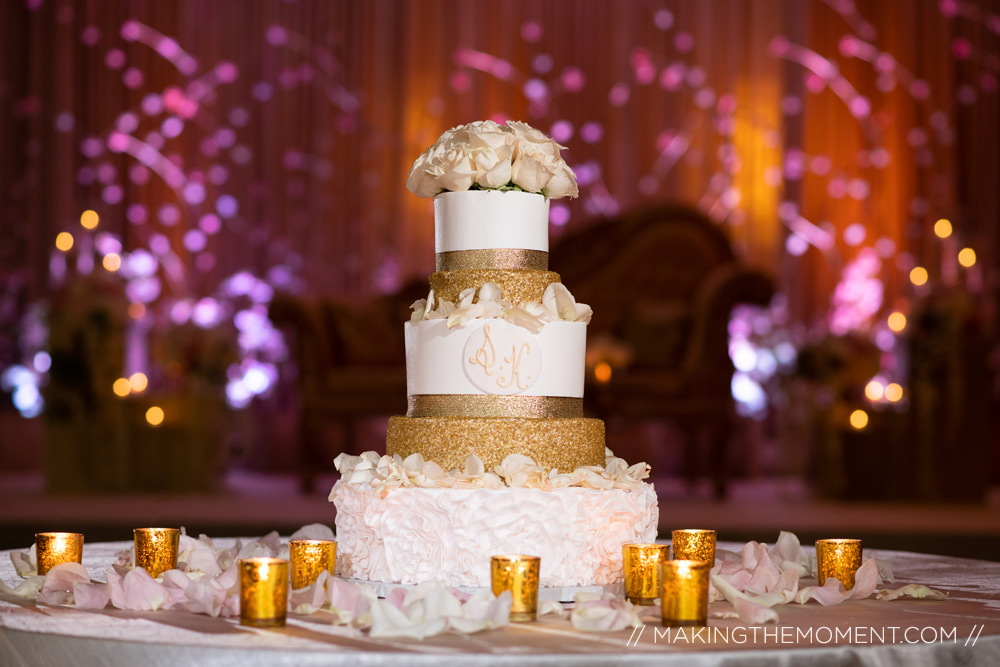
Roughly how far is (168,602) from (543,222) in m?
1.12

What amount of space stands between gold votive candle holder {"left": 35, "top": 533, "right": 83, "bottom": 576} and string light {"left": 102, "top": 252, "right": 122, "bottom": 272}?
6073 millimetres

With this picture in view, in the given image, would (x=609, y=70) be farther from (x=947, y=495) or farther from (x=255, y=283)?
(x=947, y=495)

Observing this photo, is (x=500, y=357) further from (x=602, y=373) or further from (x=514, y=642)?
(x=602, y=373)

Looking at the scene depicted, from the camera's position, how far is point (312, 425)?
643 centimetres

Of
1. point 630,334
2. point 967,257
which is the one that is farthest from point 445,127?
point 967,257

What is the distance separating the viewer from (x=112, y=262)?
27.5ft

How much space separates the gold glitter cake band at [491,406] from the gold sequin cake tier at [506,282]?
211 millimetres

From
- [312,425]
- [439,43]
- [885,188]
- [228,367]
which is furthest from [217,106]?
[885,188]

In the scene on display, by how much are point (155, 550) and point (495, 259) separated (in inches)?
39.4

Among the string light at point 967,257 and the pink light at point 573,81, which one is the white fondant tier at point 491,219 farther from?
the string light at point 967,257

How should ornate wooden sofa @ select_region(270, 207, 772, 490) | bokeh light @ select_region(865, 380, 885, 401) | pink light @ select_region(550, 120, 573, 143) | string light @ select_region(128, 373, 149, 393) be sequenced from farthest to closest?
pink light @ select_region(550, 120, 573, 143) → bokeh light @ select_region(865, 380, 885, 401) → string light @ select_region(128, 373, 149, 393) → ornate wooden sofa @ select_region(270, 207, 772, 490)

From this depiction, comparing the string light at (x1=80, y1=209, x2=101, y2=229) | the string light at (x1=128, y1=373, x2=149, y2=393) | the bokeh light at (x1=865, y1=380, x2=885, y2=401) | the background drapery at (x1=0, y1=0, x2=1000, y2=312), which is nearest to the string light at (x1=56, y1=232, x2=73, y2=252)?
the string light at (x1=80, y1=209, x2=101, y2=229)

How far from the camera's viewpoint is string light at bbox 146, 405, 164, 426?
6.55 meters

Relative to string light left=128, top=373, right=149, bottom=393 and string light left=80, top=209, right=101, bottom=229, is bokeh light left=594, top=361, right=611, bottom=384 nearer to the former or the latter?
string light left=128, top=373, right=149, bottom=393
